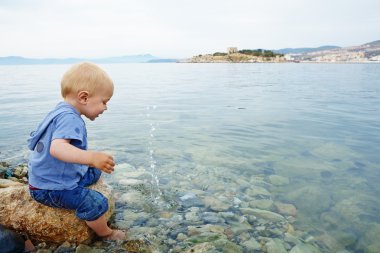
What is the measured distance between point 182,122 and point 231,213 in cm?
857

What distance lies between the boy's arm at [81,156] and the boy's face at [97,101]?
0.61 m

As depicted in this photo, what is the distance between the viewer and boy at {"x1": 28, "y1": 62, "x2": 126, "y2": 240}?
11.6ft

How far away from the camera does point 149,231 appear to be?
4918 millimetres

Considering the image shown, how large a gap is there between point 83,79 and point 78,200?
153 cm

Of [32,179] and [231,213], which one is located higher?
[32,179]

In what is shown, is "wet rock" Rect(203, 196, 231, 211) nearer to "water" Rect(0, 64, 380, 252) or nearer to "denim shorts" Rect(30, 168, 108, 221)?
"water" Rect(0, 64, 380, 252)

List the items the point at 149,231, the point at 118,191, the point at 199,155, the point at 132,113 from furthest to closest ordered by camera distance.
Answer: the point at 132,113 → the point at 199,155 → the point at 118,191 → the point at 149,231

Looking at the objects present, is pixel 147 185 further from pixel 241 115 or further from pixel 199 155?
pixel 241 115

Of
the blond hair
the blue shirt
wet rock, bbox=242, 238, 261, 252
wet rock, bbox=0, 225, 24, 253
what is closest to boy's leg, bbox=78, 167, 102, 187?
the blue shirt

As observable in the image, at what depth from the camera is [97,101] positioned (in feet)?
13.2

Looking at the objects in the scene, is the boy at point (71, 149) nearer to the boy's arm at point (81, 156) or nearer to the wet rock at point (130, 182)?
the boy's arm at point (81, 156)

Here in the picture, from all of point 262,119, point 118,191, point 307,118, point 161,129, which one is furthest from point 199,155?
point 307,118

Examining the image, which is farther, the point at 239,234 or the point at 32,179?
the point at 239,234

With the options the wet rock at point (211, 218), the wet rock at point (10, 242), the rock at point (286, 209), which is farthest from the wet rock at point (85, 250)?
the rock at point (286, 209)
